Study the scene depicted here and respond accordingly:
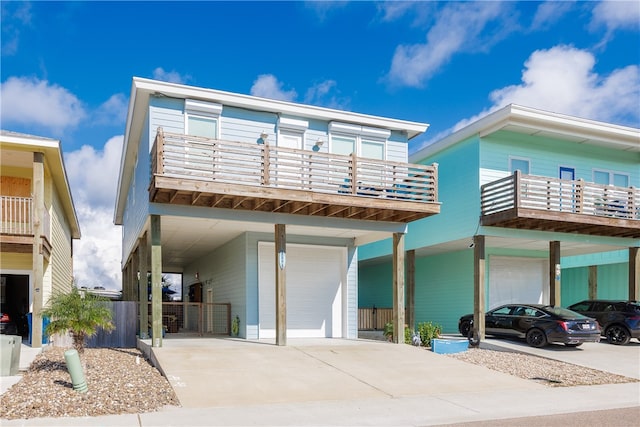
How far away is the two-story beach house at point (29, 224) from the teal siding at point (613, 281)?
919 inches

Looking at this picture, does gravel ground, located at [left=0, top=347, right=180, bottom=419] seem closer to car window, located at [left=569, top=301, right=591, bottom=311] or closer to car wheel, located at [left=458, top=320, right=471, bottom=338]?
car wheel, located at [left=458, top=320, right=471, bottom=338]

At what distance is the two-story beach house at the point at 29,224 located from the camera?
15.6m

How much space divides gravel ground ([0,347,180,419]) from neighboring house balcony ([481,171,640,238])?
12.0m

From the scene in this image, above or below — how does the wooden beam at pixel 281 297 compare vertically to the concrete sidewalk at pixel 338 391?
above

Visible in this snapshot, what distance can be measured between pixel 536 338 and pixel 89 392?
1280 centimetres

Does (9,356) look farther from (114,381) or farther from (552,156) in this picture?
(552,156)

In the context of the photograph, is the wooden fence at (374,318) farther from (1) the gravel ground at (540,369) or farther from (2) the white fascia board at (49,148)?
(2) the white fascia board at (49,148)

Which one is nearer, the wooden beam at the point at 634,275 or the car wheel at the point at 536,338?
the car wheel at the point at 536,338

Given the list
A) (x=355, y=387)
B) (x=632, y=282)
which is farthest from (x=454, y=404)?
(x=632, y=282)

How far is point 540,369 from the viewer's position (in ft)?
46.1

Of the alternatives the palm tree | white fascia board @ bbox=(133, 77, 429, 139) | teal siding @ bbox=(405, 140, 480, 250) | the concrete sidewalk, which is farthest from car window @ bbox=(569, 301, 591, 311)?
the palm tree

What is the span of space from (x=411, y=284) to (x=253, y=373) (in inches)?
462

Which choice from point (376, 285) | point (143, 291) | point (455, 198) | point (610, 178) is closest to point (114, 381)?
point (143, 291)

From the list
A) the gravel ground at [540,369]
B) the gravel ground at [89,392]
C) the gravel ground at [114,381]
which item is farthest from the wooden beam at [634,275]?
the gravel ground at [89,392]
